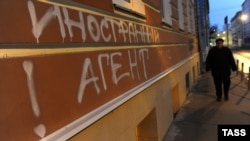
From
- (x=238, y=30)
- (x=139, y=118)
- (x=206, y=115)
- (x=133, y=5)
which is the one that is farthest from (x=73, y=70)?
(x=238, y=30)

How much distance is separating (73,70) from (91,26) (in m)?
0.61

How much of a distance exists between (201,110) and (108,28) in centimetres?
533

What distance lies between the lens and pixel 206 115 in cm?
805

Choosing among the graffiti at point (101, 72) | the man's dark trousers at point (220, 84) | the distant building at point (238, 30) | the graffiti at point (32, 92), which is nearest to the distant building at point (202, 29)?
the man's dark trousers at point (220, 84)

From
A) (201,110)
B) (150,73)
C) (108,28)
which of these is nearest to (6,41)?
(108,28)

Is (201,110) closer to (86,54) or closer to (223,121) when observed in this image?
(223,121)

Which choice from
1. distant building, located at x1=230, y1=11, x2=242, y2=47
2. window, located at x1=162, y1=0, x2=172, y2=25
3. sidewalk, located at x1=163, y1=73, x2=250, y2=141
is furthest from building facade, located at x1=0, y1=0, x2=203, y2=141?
distant building, located at x1=230, y1=11, x2=242, y2=47

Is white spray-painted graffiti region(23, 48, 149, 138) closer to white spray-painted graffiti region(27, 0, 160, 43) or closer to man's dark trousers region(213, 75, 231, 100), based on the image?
white spray-painted graffiti region(27, 0, 160, 43)

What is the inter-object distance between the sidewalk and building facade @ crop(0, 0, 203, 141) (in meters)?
1.48

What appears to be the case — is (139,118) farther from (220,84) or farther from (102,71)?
(220,84)

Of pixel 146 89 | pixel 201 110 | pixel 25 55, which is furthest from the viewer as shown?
pixel 201 110

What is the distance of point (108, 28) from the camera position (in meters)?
3.76

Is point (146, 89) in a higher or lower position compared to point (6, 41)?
lower

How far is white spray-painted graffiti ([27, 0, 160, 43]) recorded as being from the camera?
237cm
